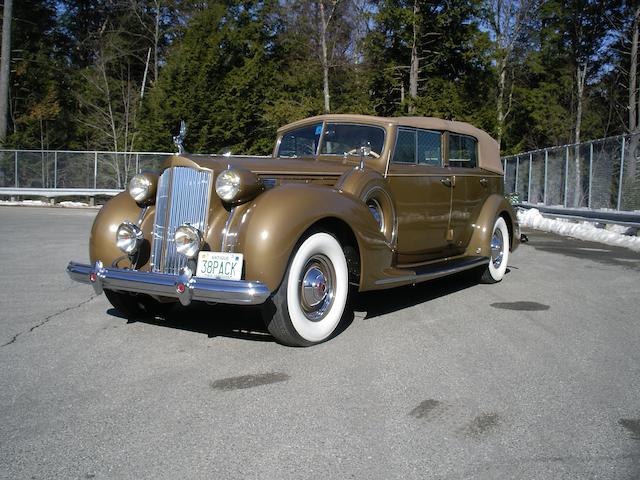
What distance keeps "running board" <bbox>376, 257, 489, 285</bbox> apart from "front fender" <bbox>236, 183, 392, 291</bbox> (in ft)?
1.29

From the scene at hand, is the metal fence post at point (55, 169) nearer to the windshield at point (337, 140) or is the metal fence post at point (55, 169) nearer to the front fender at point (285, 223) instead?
the windshield at point (337, 140)

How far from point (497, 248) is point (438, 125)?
1935 millimetres

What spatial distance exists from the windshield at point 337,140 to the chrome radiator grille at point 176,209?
1747 mm

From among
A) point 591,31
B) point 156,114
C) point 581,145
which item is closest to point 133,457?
point 581,145

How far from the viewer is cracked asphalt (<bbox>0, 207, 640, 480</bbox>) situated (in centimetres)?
261

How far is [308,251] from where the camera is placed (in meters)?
4.30

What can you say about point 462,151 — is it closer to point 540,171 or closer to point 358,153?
point 358,153

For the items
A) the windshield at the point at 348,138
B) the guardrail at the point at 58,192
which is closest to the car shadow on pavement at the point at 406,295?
the windshield at the point at 348,138

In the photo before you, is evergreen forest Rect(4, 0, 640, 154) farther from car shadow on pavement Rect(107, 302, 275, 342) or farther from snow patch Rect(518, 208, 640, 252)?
car shadow on pavement Rect(107, 302, 275, 342)

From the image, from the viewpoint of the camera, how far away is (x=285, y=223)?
4.05m

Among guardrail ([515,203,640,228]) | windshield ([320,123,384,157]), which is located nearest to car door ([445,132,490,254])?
windshield ([320,123,384,157])

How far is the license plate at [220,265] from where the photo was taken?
3.94 m

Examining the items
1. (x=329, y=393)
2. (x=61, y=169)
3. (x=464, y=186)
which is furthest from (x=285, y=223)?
(x=61, y=169)

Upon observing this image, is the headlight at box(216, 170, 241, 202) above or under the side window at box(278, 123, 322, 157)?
under
